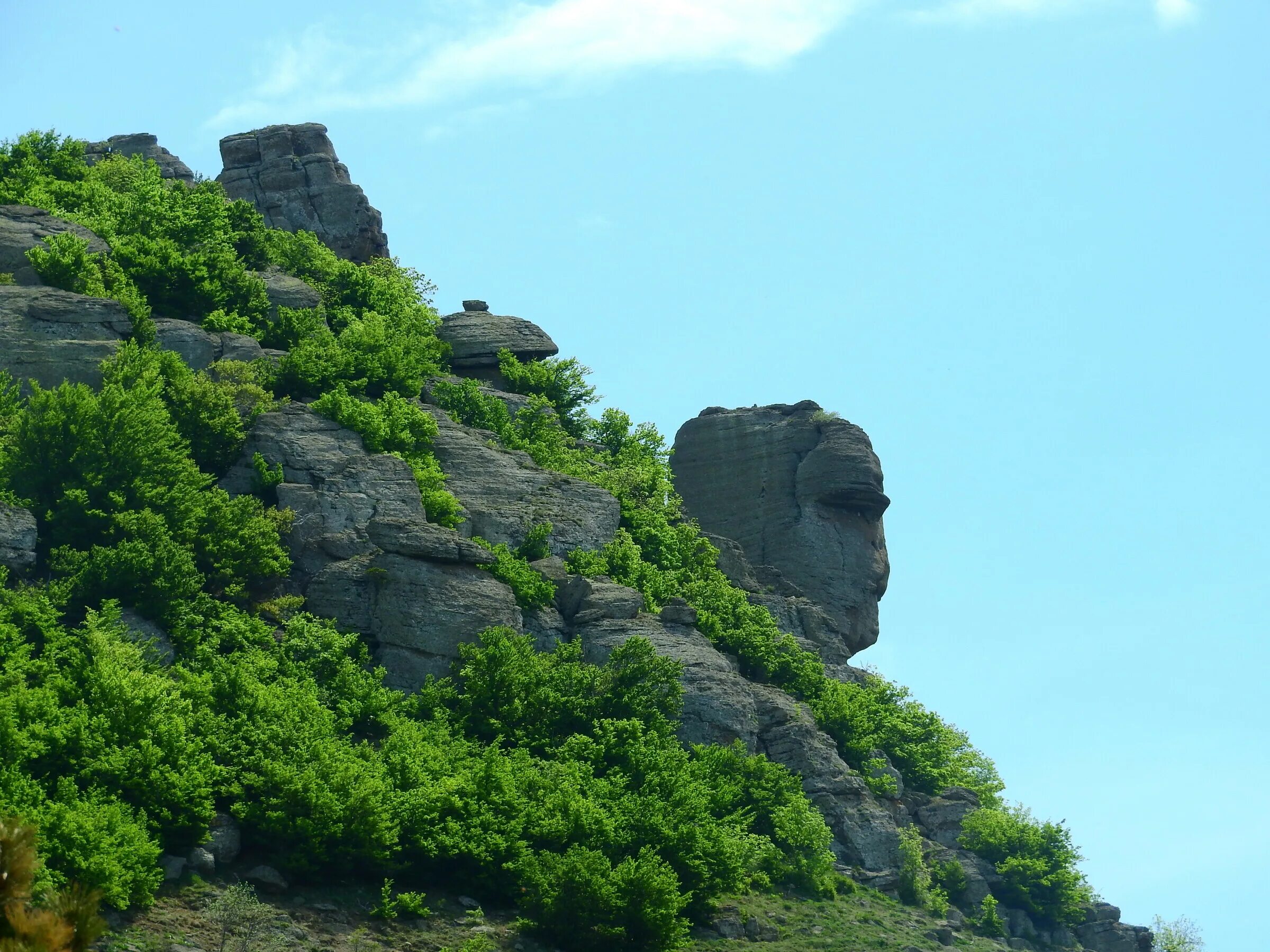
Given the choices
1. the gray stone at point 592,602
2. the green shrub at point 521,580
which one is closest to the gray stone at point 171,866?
the green shrub at point 521,580

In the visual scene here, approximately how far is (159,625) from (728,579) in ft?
101

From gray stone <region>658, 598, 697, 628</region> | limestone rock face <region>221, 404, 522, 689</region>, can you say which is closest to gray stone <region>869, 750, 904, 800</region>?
gray stone <region>658, 598, 697, 628</region>

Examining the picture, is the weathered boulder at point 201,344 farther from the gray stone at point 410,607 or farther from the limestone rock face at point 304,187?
the limestone rock face at point 304,187

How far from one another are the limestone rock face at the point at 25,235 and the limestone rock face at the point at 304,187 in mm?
19689

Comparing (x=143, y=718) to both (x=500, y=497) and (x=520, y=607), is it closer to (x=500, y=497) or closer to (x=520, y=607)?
(x=520, y=607)

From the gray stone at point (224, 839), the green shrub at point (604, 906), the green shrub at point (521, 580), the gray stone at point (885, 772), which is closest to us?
the gray stone at point (224, 839)

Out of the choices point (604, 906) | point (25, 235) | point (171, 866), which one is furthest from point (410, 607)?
point (25, 235)

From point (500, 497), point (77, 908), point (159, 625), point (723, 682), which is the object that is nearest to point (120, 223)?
point (500, 497)

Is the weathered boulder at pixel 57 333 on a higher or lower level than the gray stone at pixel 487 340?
lower

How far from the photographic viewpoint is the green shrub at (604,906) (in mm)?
48125

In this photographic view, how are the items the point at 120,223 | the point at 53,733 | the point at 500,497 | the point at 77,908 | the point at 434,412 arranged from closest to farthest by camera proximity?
the point at 77,908, the point at 53,733, the point at 500,497, the point at 434,412, the point at 120,223

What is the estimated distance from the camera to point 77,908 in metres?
19.9

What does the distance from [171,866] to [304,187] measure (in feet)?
194

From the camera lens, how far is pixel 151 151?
10206cm
